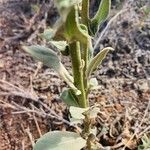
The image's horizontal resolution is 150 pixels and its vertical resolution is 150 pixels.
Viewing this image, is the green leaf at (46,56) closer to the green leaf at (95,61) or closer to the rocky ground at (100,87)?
the green leaf at (95,61)

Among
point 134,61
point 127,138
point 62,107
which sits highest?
point 134,61

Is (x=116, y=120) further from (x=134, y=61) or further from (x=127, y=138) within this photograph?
(x=134, y=61)

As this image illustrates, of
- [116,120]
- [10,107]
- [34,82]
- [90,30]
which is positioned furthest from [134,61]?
[90,30]

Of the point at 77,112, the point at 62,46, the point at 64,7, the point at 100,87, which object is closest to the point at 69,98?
the point at 77,112

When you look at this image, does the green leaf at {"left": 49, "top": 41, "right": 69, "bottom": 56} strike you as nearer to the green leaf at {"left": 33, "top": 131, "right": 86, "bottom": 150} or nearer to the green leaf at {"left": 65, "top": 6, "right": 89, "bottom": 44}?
the green leaf at {"left": 65, "top": 6, "right": 89, "bottom": 44}

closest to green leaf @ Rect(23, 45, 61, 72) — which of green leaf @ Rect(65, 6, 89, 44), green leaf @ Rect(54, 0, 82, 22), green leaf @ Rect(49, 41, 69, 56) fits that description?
green leaf @ Rect(49, 41, 69, 56)

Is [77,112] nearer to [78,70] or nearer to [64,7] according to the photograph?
[78,70]

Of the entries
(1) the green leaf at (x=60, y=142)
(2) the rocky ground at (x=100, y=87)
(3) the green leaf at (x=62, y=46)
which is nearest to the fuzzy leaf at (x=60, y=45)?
(3) the green leaf at (x=62, y=46)
